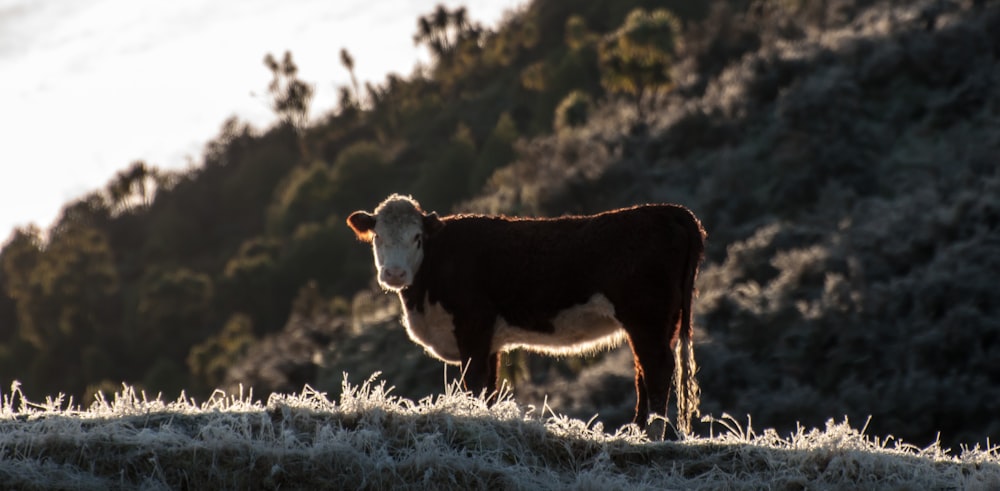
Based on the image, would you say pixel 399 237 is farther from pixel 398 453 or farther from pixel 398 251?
pixel 398 453

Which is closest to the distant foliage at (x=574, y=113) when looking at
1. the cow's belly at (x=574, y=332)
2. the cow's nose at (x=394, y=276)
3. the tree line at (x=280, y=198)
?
the tree line at (x=280, y=198)

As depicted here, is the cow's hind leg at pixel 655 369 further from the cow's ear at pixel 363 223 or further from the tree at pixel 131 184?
the tree at pixel 131 184

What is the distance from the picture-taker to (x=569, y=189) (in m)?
49.7

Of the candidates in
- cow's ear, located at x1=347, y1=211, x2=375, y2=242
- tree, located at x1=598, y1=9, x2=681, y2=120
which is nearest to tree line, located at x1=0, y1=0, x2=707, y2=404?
tree, located at x1=598, y1=9, x2=681, y2=120

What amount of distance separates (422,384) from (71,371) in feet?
180

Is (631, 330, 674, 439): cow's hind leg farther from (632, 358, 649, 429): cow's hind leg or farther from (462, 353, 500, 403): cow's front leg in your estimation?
(462, 353, 500, 403): cow's front leg

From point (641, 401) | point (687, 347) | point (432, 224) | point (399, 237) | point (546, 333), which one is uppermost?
point (432, 224)

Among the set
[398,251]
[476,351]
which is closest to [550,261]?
[476,351]

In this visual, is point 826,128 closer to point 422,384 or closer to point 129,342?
point 422,384

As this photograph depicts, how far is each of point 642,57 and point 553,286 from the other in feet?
176

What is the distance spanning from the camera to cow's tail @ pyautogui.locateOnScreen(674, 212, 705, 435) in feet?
36.2

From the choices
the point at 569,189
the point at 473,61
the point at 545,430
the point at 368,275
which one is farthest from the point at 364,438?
the point at 473,61

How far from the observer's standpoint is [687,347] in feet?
36.4

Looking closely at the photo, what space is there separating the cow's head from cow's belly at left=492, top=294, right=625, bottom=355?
960 millimetres
